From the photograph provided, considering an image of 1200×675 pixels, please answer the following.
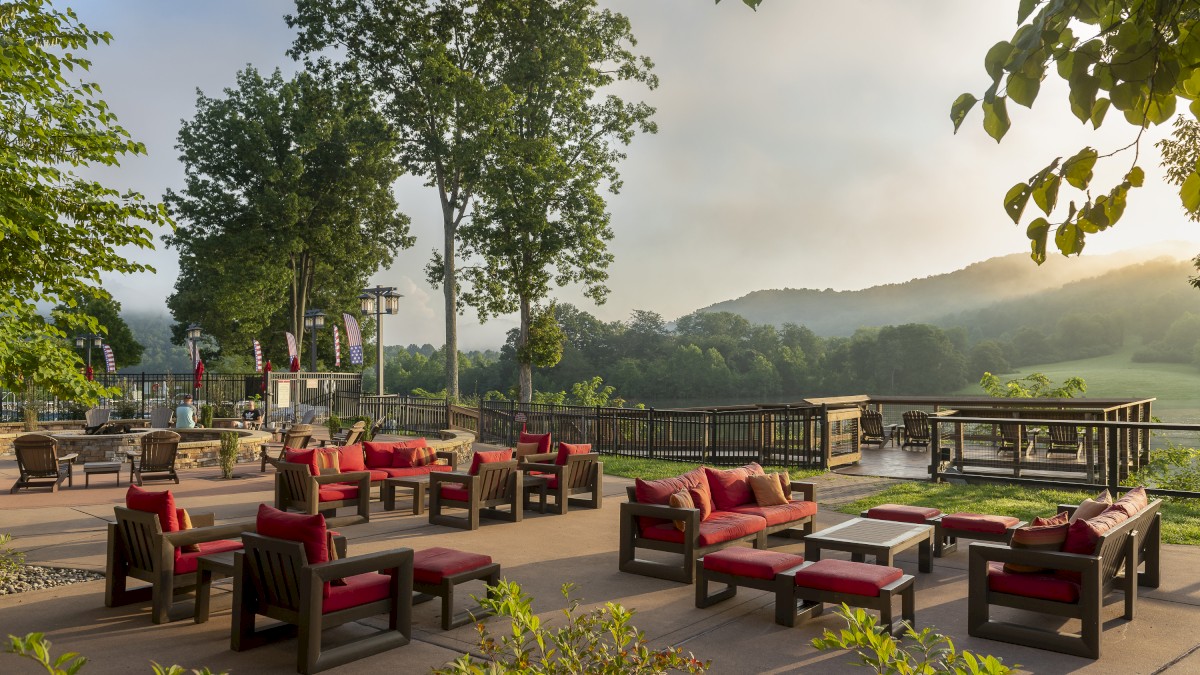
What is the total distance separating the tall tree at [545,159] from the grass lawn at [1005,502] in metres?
18.2

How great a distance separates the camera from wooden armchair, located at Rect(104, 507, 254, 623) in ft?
19.6

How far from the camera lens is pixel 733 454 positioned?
16.8m

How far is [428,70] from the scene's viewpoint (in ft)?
90.3

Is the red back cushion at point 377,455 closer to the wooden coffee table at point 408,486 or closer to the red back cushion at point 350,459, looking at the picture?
the wooden coffee table at point 408,486

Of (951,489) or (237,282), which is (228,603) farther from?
(237,282)

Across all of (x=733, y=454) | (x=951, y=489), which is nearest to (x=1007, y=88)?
(x=951, y=489)

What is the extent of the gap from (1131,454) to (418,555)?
13619mm

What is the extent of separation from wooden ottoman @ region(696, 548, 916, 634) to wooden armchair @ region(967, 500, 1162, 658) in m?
0.48

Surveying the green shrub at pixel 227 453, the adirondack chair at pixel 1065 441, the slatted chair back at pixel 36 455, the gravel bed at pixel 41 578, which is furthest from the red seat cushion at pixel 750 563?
the green shrub at pixel 227 453

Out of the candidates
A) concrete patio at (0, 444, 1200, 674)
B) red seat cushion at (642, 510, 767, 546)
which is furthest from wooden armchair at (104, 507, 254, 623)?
red seat cushion at (642, 510, 767, 546)

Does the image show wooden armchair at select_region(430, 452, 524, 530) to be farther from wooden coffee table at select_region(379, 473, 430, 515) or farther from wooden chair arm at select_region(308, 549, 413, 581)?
wooden chair arm at select_region(308, 549, 413, 581)

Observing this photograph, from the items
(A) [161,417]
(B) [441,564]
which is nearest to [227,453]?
(A) [161,417]

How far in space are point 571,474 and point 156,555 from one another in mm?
5886

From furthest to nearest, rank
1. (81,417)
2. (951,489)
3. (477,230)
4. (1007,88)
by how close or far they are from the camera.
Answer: (477,230)
(81,417)
(951,489)
(1007,88)
